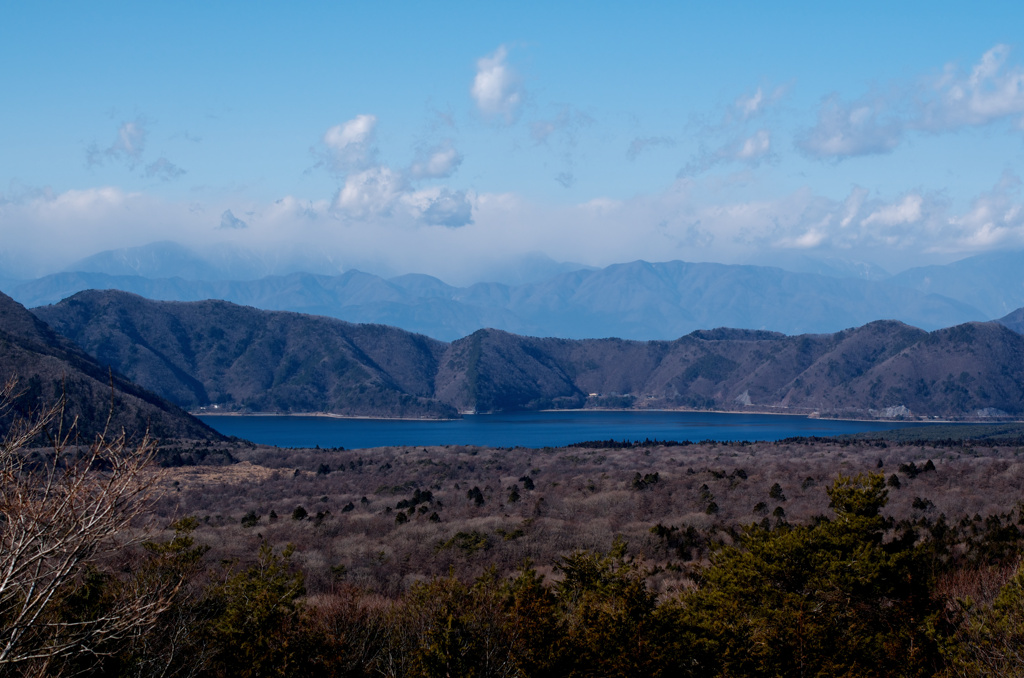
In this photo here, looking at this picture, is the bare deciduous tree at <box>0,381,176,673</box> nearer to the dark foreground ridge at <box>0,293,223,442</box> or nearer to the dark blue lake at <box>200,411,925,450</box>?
the dark foreground ridge at <box>0,293,223,442</box>

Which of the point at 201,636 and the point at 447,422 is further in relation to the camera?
the point at 447,422

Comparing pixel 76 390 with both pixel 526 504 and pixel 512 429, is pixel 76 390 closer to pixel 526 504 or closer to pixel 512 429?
pixel 526 504

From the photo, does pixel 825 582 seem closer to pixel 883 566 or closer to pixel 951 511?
pixel 883 566

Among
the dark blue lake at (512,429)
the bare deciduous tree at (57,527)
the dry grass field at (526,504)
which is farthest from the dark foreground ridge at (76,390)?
the bare deciduous tree at (57,527)

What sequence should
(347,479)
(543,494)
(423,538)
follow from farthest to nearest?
1. (347,479)
2. (543,494)
3. (423,538)

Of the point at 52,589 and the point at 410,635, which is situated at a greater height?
the point at 52,589

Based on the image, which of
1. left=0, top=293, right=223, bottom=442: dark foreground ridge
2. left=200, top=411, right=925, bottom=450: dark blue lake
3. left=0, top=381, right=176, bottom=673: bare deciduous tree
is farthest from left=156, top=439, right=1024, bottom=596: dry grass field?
left=200, top=411, right=925, bottom=450: dark blue lake

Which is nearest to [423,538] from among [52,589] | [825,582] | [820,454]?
[825,582]

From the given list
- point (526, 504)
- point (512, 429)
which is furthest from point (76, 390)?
point (512, 429)
